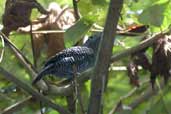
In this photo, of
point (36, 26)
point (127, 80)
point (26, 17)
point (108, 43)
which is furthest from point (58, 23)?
point (108, 43)

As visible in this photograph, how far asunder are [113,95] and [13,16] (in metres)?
0.57

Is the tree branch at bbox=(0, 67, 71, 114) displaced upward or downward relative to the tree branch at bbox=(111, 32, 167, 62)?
downward

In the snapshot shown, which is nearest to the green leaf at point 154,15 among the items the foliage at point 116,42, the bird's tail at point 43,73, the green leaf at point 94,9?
the foliage at point 116,42

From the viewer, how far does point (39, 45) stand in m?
2.04

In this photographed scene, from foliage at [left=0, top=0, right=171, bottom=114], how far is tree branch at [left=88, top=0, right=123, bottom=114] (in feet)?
0.83

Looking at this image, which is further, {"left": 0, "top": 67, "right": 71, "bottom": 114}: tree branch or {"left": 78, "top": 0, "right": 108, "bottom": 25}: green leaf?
{"left": 78, "top": 0, "right": 108, "bottom": 25}: green leaf

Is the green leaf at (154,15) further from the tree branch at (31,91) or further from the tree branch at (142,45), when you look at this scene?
the tree branch at (31,91)

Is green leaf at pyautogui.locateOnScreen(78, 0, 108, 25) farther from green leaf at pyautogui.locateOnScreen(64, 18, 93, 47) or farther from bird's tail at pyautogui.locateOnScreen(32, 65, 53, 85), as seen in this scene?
bird's tail at pyautogui.locateOnScreen(32, 65, 53, 85)

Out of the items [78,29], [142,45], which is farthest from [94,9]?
[142,45]

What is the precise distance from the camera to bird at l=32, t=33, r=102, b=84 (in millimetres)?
1655

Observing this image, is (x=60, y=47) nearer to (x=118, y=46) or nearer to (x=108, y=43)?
(x=118, y=46)

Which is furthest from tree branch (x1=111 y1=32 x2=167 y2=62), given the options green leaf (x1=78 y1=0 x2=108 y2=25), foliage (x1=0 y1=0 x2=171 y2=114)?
green leaf (x1=78 y1=0 x2=108 y2=25)

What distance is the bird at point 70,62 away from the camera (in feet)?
5.43

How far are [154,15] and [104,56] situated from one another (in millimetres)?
272
